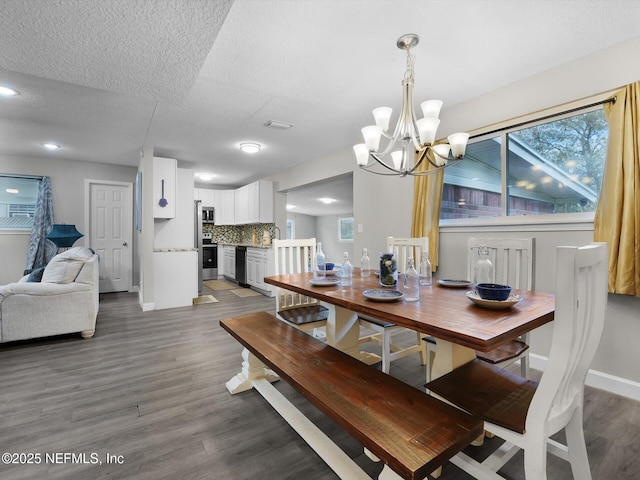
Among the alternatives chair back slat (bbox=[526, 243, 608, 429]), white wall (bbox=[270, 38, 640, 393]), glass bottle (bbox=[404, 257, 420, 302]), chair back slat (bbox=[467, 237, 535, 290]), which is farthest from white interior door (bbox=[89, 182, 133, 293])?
chair back slat (bbox=[526, 243, 608, 429])

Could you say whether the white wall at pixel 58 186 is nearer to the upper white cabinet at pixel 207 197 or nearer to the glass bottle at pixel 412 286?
the upper white cabinet at pixel 207 197

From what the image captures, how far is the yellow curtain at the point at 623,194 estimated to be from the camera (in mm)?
1996

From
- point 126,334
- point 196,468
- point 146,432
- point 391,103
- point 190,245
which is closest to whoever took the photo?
point 196,468

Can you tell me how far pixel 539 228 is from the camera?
2508 millimetres

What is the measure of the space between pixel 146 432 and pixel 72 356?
5.46 ft

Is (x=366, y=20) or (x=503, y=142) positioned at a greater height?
(x=366, y=20)

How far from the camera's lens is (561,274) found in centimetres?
90

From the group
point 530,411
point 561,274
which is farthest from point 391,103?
point 530,411

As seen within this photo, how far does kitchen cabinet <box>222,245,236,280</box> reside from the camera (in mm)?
6992

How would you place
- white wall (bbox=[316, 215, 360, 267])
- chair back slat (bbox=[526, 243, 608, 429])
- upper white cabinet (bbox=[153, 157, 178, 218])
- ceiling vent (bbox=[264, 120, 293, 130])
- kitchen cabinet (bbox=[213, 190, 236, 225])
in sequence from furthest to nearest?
white wall (bbox=[316, 215, 360, 267])
kitchen cabinet (bbox=[213, 190, 236, 225])
upper white cabinet (bbox=[153, 157, 178, 218])
ceiling vent (bbox=[264, 120, 293, 130])
chair back slat (bbox=[526, 243, 608, 429])

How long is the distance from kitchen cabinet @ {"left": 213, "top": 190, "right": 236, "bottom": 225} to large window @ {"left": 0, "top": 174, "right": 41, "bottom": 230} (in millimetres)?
3173

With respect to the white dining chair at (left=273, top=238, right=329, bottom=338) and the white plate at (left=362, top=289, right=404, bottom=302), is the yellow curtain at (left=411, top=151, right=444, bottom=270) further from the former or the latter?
the white plate at (left=362, top=289, right=404, bottom=302)

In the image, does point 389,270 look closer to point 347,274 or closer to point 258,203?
point 347,274

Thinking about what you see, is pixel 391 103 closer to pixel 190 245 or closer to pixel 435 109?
pixel 435 109
